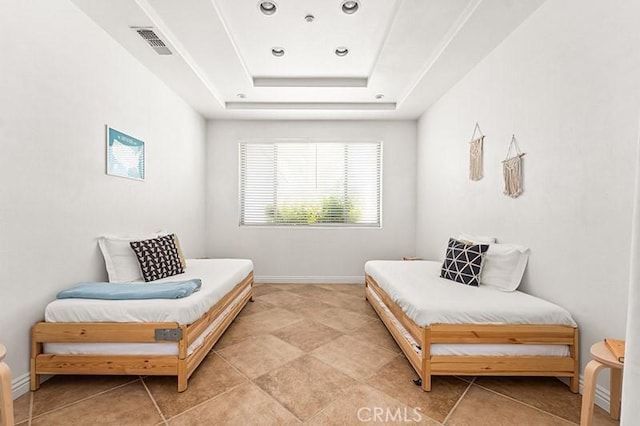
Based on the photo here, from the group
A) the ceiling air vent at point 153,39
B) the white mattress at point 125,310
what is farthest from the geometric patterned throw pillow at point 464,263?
the ceiling air vent at point 153,39

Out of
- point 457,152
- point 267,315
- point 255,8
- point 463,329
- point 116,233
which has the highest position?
point 255,8

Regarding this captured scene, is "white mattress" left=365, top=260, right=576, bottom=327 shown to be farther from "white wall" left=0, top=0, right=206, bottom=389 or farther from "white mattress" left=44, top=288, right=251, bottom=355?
"white wall" left=0, top=0, right=206, bottom=389

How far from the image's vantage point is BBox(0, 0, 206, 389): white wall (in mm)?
1916

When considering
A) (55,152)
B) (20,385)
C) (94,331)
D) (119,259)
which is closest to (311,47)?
(55,152)

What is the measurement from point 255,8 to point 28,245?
8.12 feet

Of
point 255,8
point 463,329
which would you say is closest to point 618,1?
point 463,329

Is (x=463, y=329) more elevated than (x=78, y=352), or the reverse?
(x=463, y=329)

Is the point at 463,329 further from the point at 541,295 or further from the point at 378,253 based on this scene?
the point at 378,253

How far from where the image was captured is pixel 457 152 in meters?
3.75

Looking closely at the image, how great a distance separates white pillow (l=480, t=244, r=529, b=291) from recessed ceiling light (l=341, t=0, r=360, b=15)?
7.95 ft

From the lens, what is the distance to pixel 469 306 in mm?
2111

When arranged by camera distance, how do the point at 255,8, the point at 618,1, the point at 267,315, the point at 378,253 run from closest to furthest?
the point at 618,1 < the point at 255,8 < the point at 267,315 < the point at 378,253

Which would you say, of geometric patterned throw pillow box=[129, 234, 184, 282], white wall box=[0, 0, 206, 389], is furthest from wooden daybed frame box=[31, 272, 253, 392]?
geometric patterned throw pillow box=[129, 234, 184, 282]

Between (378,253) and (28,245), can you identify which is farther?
(378,253)
